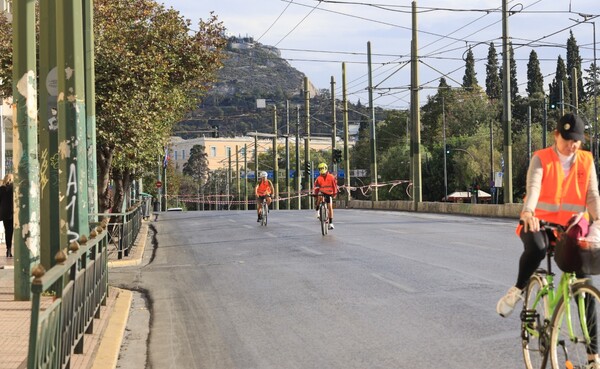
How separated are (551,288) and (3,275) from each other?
12.6 m

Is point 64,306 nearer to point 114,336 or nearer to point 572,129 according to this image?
point 114,336

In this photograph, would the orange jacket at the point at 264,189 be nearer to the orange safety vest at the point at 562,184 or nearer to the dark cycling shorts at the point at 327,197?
the dark cycling shorts at the point at 327,197

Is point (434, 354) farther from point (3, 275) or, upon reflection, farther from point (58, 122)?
point (3, 275)

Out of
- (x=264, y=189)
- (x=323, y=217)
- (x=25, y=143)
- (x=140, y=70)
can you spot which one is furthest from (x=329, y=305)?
(x=264, y=189)

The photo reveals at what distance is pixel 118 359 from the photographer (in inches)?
363

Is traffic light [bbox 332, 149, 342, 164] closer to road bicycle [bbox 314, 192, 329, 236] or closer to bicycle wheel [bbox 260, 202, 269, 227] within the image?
bicycle wheel [bbox 260, 202, 269, 227]

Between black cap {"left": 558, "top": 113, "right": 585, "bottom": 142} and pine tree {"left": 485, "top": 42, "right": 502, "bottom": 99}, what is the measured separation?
127518 mm

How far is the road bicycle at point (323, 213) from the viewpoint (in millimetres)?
25547

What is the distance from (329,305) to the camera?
39.8ft

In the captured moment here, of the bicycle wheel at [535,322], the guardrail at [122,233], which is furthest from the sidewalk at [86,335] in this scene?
the guardrail at [122,233]

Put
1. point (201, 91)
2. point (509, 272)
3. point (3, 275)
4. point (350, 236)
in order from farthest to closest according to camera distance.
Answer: point (201, 91) → point (350, 236) → point (3, 275) → point (509, 272)

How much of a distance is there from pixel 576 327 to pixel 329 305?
602 cm

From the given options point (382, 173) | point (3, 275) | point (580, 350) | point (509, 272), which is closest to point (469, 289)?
point (509, 272)

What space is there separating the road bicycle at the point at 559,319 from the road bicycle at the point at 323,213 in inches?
722
